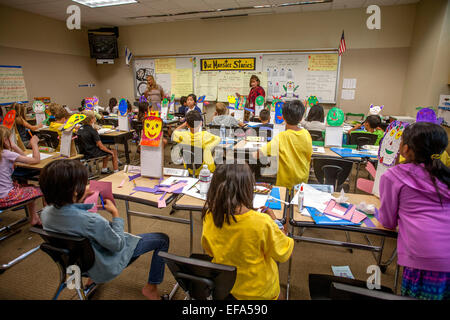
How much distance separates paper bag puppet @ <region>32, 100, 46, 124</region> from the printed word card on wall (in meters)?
1.86

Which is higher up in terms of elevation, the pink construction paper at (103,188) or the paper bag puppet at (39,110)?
the paper bag puppet at (39,110)

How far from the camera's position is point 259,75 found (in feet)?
21.9

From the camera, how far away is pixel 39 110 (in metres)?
4.64

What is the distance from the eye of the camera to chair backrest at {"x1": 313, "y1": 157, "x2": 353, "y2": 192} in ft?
8.05

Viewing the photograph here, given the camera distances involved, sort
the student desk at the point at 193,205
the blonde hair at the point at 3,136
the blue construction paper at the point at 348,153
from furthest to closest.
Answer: the blue construction paper at the point at 348,153, the blonde hair at the point at 3,136, the student desk at the point at 193,205

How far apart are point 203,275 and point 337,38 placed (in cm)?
651

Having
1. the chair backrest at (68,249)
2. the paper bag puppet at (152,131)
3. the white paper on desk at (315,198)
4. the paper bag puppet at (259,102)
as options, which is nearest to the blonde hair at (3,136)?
the paper bag puppet at (152,131)

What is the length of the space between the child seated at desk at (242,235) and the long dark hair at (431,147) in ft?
2.56

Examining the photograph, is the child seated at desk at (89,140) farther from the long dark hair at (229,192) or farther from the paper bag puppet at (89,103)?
the long dark hair at (229,192)

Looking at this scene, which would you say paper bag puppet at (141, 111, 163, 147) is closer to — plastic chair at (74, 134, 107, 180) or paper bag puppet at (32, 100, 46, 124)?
plastic chair at (74, 134, 107, 180)

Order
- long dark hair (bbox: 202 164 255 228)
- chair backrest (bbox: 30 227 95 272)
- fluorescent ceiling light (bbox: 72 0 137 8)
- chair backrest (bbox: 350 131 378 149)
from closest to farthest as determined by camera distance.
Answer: long dark hair (bbox: 202 164 255 228) → chair backrest (bbox: 30 227 95 272) → chair backrest (bbox: 350 131 378 149) → fluorescent ceiling light (bbox: 72 0 137 8)

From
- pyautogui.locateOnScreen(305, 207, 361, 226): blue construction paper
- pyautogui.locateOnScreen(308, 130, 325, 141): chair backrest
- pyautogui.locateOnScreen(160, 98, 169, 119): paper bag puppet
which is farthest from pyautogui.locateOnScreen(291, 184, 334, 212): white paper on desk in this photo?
pyautogui.locateOnScreen(160, 98, 169, 119): paper bag puppet

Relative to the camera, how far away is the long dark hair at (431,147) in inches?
47.2
